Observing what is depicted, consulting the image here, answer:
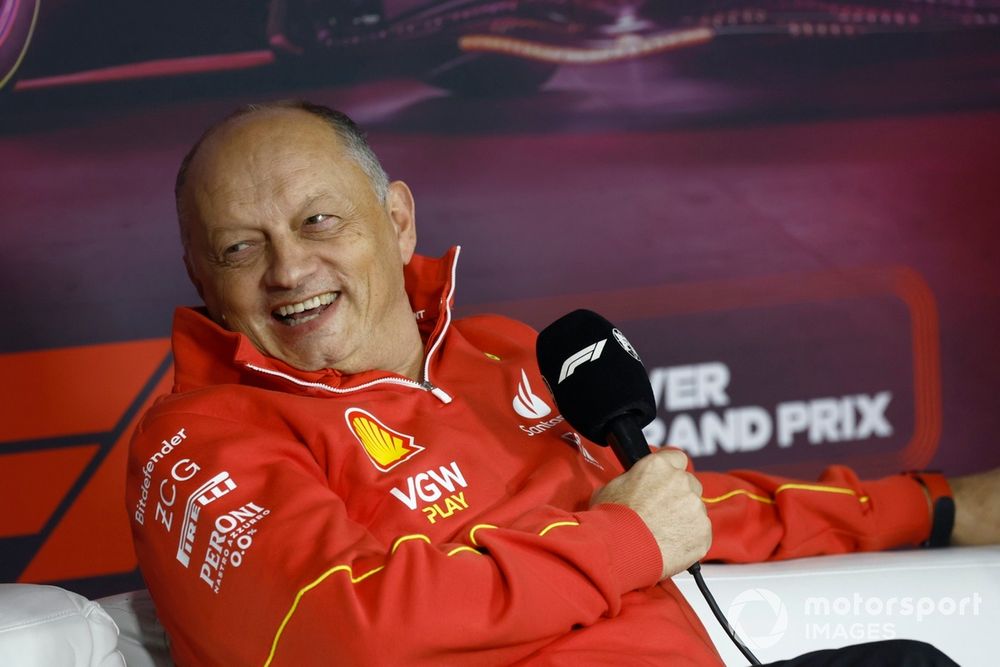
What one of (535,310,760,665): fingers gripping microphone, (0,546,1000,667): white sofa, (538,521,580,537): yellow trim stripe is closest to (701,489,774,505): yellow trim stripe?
(0,546,1000,667): white sofa

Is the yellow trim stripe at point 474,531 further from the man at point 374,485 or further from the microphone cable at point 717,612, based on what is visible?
the microphone cable at point 717,612

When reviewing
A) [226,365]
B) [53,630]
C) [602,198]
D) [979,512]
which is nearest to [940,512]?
[979,512]

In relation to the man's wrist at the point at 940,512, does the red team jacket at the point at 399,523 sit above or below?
above

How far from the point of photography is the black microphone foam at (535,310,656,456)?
150cm

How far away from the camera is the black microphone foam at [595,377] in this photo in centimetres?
150

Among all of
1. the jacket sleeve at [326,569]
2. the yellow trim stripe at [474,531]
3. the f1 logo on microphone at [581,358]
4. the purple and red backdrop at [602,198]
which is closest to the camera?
the jacket sleeve at [326,569]

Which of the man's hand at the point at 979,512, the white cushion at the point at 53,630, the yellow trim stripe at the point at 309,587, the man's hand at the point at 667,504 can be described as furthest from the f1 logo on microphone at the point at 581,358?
the man's hand at the point at 979,512

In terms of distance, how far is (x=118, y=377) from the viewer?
2.43 m

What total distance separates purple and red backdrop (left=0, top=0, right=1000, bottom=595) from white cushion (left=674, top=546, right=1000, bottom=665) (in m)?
0.94

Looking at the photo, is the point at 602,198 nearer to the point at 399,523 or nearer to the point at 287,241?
the point at 287,241

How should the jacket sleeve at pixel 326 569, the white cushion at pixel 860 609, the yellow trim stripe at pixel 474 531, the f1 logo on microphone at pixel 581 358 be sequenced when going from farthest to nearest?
the white cushion at pixel 860 609
the f1 logo on microphone at pixel 581 358
the yellow trim stripe at pixel 474 531
the jacket sleeve at pixel 326 569

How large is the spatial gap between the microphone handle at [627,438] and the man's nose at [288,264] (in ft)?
1.56

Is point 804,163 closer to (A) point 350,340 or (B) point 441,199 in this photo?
(B) point 441,199

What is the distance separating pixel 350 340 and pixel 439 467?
0.24 meters
